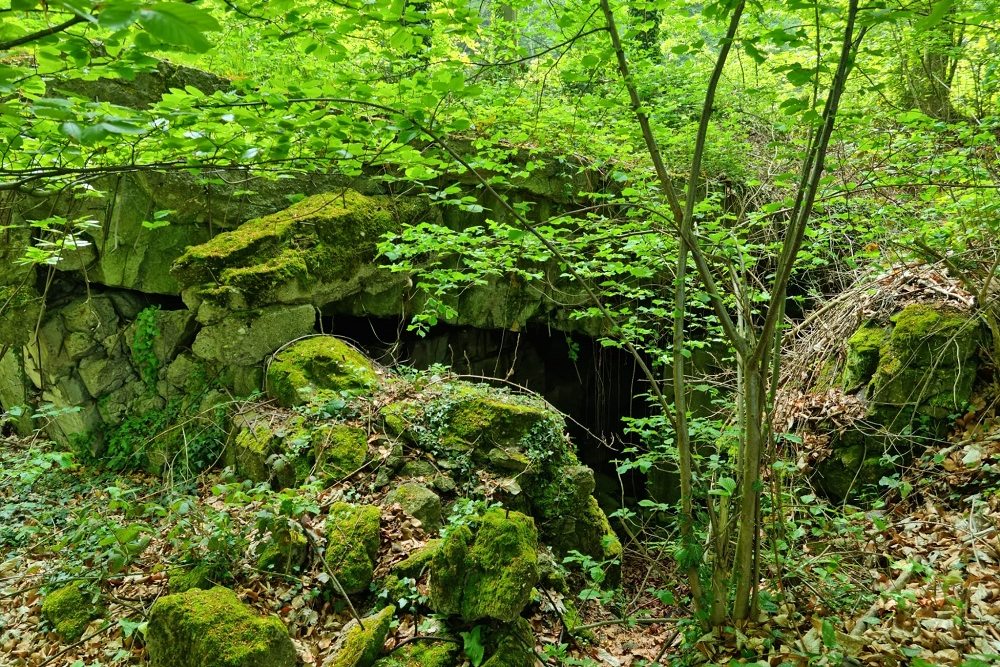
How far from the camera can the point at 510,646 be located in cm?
288

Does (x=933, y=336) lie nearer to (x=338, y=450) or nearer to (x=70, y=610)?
(x=338, y=450)

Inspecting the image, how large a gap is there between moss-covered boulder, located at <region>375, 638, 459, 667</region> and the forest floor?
0.09 m

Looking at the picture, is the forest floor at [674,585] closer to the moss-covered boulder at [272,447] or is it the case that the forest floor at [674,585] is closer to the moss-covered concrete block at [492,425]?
the moss-covered boulder at [272,447]

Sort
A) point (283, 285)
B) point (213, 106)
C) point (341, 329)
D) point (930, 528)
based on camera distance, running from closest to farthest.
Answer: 1. point (213, 106)
2. point (930, 528)
3. point (283, 285)
4. point (341, 329)

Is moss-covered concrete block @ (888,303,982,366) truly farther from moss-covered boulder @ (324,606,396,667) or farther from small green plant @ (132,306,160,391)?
small green plant @ (132,306,160,391)

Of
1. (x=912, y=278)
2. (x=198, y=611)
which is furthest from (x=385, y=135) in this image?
(x=912, y=278)

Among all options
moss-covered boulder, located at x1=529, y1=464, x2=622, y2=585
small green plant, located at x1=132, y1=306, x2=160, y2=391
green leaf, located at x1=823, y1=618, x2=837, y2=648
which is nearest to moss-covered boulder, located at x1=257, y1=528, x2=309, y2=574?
moss-covered boulder, located at x1=529, y1=464, x2=622, y2=585

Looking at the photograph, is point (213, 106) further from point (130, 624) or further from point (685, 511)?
point (685, 511)

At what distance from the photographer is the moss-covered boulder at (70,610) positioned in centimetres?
309

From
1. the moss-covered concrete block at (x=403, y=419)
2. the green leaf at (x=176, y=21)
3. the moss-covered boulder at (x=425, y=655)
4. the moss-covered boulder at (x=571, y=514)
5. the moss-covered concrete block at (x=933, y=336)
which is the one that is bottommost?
the moss-covered boulder at (x=571, y=514)

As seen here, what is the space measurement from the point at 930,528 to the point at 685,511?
213 centimetres

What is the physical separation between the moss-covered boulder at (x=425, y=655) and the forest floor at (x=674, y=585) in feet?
0.30

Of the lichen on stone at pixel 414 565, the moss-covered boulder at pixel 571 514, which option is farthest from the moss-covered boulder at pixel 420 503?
the moss-covered boulder at pixel 571 514

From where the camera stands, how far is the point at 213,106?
7.52 ft
